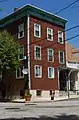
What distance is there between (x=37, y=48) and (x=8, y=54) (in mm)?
5840

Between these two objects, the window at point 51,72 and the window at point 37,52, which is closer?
the window at point 37,52

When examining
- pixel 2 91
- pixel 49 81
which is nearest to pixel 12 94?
pixel 2 91

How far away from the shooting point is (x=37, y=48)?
145 ft

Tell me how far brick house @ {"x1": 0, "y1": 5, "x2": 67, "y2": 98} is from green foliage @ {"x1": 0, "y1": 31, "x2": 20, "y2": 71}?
3.16 metres

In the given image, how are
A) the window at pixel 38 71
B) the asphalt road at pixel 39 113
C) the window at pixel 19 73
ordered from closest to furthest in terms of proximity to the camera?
the asphalt road at pixel 39 113, the window at pixel 38 71, the window at pixel 19 73

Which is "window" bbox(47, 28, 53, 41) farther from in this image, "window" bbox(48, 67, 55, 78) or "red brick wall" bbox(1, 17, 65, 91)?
"window" bbox(48, 67, 55, 78)

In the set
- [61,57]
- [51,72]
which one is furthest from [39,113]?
[61,57]

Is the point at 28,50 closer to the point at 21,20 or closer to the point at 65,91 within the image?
the point at 21,20

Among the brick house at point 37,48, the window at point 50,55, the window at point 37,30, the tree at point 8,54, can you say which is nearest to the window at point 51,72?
the brick house at point 37,48

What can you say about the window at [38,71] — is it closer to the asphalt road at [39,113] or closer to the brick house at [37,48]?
the brick house at [37,48]

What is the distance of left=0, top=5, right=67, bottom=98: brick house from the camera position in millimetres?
43406

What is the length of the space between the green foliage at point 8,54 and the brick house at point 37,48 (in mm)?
3155

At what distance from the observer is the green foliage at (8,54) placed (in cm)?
3919

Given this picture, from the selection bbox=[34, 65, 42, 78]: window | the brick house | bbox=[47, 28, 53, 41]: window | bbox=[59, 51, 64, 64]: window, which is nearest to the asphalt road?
the brick house
